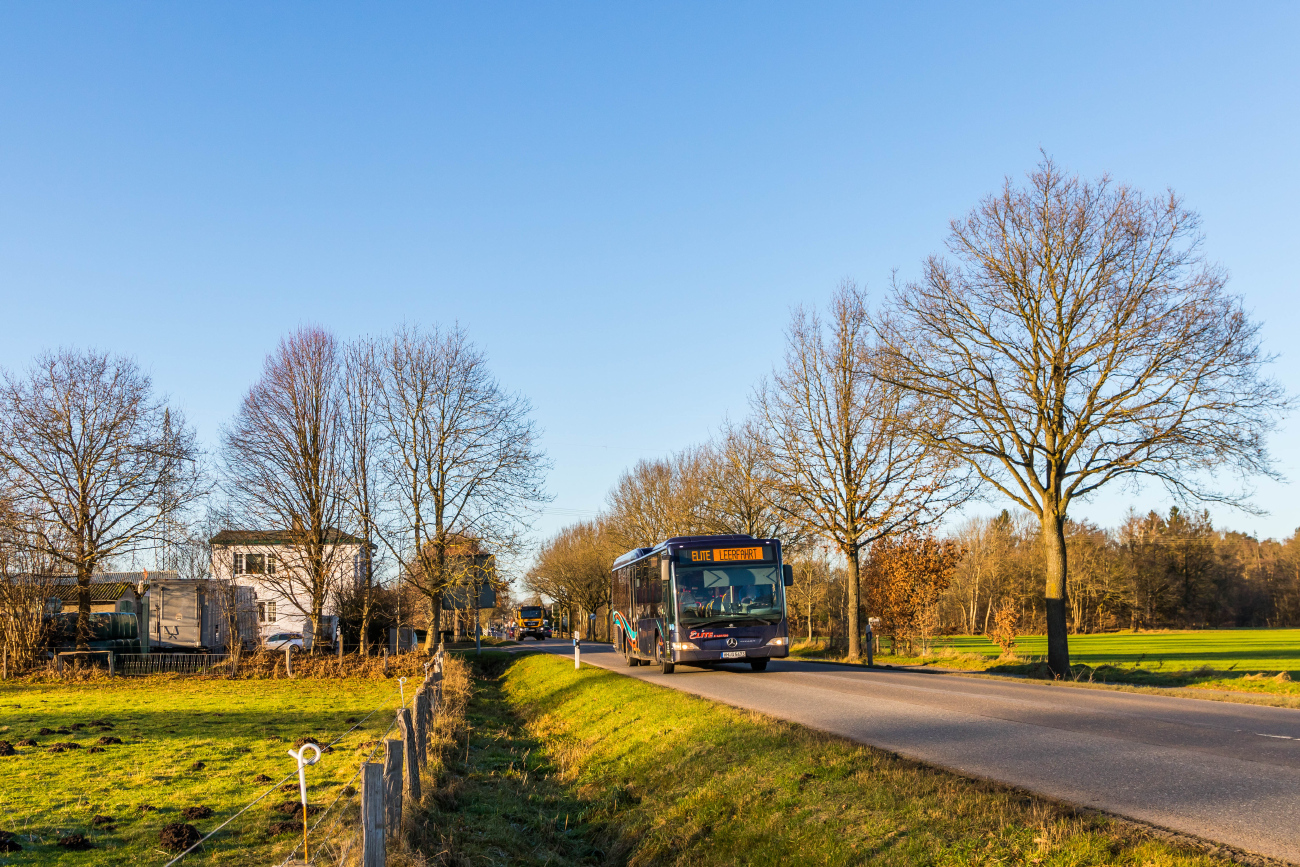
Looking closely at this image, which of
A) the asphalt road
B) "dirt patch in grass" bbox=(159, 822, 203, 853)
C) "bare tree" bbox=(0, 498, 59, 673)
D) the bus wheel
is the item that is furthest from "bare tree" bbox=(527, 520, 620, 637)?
"dirt patch in grass" bbox=(159, 822, 203, 853)

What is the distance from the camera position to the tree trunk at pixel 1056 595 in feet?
74.5

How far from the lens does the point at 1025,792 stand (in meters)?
7.51

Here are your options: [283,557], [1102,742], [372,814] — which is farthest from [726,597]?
[283,557]

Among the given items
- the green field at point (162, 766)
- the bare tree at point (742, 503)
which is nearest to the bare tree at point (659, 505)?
the bare tree at point (742, 503)

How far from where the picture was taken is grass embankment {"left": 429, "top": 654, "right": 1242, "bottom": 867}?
628 cm

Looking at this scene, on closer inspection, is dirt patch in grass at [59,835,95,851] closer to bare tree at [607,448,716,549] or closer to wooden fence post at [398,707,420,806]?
wooden fence post at [398,707,420,806]

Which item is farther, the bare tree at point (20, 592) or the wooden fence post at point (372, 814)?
the bare tree at point (20, 592)

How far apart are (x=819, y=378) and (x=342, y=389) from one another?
63.7 ft

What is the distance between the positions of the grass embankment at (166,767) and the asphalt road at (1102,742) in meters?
6.28

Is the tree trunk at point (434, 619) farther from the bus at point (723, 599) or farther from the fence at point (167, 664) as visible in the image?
the bus at point (723, 599)

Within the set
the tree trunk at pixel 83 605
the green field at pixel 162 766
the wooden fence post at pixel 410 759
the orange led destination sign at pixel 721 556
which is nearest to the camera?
the green field at pixel 162 766

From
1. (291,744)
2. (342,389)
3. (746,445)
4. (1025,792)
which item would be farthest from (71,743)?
(746,445)

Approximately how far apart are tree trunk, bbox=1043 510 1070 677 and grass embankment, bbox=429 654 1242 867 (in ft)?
36.7

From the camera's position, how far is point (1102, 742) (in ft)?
32.7
